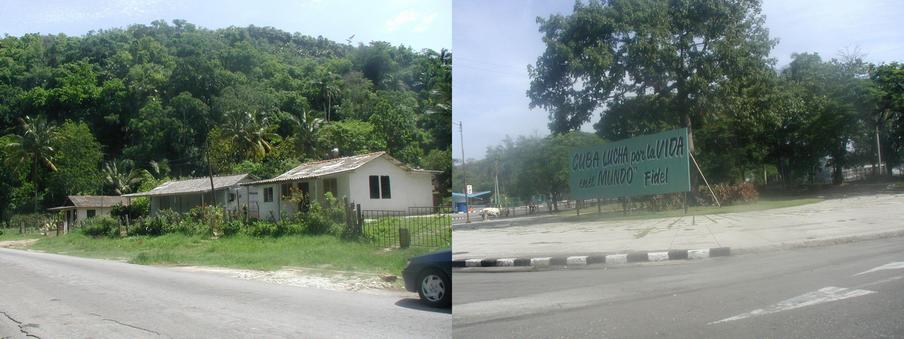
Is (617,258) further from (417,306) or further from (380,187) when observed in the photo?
(380,187)

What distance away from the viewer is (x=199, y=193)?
25.0 ft

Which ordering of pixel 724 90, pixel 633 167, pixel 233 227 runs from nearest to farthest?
pixel 724 90, pixel 633 167, pixel 233 227

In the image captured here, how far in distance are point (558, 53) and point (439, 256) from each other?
8.44ft

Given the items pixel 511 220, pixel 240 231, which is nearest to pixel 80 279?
pixel 240 231

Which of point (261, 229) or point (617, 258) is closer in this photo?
point (617, 258)

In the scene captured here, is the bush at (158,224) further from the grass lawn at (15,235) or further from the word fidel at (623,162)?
the word fidel at (623,162)

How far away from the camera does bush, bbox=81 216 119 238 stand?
792 centimetres

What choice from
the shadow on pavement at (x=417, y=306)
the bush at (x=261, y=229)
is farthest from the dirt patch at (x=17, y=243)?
the shadow on pavement at (x=417, y=306)

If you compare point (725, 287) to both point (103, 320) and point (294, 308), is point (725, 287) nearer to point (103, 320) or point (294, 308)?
point (294, 308)

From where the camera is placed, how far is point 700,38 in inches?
105

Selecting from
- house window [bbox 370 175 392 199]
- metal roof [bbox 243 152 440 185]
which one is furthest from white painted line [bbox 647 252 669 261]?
house window [bbox 370 175 392 199]

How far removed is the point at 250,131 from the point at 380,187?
2.00m

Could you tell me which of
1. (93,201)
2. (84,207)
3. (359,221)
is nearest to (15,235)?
(84,207)

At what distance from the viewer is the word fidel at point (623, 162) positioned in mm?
2779
